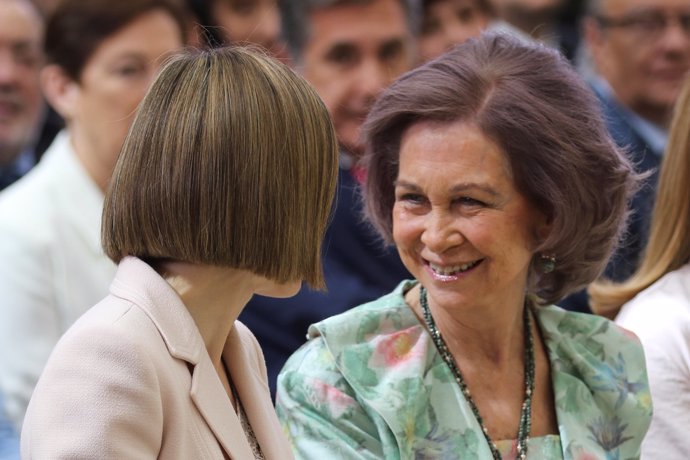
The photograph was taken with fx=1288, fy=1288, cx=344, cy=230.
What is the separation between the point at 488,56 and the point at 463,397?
62cm

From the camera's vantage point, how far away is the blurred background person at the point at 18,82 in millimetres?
3994

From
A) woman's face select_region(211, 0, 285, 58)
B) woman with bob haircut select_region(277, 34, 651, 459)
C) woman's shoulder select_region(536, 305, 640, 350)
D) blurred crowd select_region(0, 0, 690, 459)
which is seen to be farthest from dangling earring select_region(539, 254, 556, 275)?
woman's face select_region(211, 0, 285, 58)

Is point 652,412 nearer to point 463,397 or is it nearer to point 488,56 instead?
point 463,397

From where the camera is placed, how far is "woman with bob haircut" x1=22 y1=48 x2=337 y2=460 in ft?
4.90

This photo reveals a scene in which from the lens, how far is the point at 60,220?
11.3ft

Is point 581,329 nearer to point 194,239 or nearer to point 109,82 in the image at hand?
point 194,239

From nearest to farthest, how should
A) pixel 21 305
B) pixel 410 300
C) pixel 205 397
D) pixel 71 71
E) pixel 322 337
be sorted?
pixel 205 397
pixel 322 337
pixel 410 300
pixel 21 305
pixel 71 71

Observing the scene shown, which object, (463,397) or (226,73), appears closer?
(226,73)

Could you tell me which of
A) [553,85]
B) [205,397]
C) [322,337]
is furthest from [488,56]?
[205,397]

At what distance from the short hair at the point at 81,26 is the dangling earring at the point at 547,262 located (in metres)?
1.78

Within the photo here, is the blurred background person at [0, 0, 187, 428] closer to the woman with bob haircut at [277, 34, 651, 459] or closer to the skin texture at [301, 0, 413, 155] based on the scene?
the skin texture at [301, 0, 413, 155]

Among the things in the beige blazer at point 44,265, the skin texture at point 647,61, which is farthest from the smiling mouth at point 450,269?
the skin texture at point 647,61

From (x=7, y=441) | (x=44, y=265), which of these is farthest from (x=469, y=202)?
(x=44, y=265)

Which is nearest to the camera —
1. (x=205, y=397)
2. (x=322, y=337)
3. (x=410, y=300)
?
(x=205, y=397)
